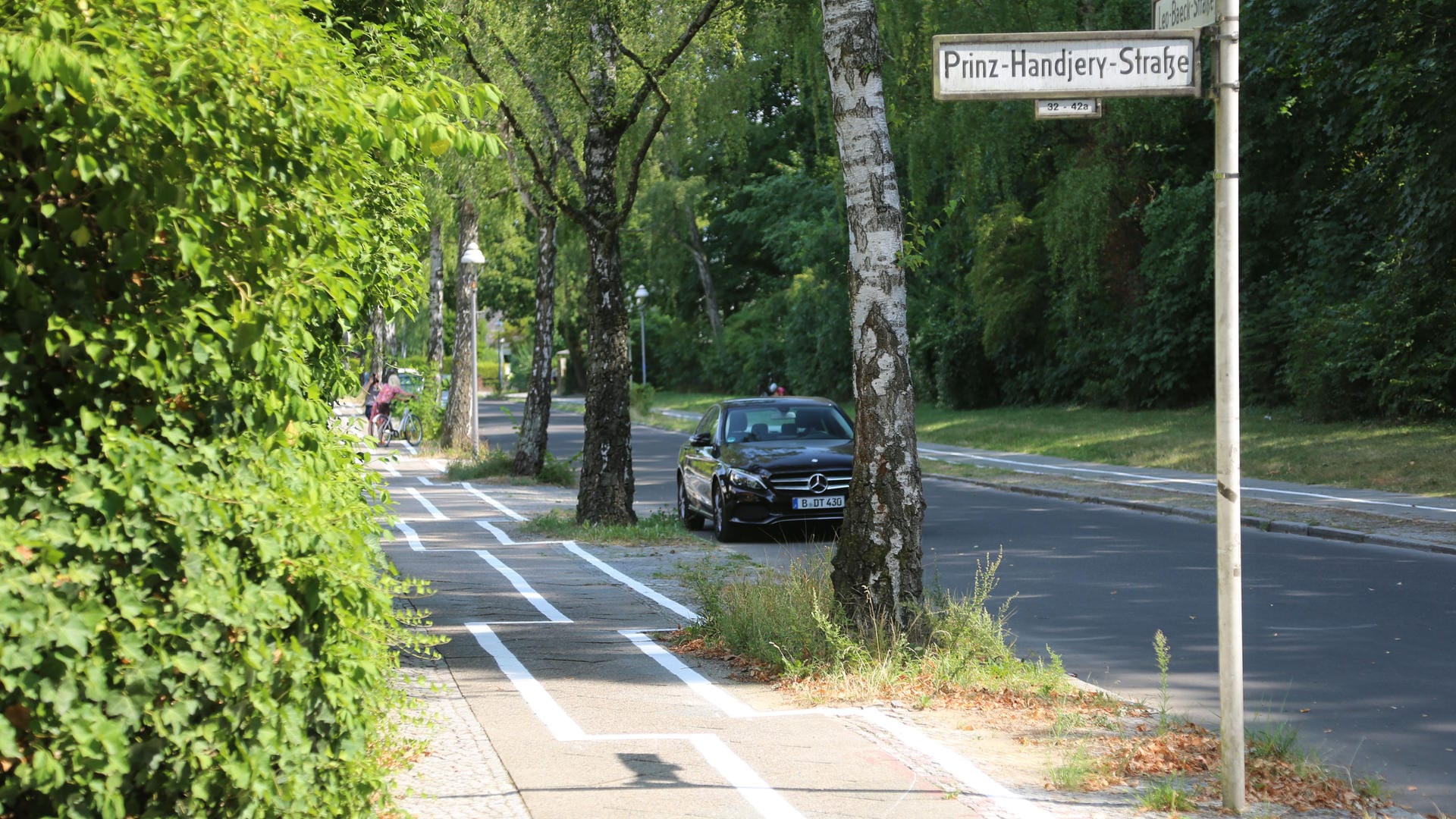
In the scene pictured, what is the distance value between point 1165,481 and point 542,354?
1019 centimetres

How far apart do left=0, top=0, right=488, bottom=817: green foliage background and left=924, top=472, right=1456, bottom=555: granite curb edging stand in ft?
35.5

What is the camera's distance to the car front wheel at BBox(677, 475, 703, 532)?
17516mm

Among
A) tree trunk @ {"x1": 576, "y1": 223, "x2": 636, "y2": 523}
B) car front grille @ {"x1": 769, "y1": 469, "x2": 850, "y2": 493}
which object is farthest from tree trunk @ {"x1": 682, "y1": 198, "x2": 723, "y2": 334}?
car front grille @ {"x1": 769, "y1": 469, "x2": 850, "y2": 493}

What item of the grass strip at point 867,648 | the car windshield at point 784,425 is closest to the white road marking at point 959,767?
the grass strip at point 867,648

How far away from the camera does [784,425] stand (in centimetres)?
1686

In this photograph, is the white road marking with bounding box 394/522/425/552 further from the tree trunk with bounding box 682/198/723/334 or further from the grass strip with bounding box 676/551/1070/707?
the tree trunk with bounding box 682/198/723/334

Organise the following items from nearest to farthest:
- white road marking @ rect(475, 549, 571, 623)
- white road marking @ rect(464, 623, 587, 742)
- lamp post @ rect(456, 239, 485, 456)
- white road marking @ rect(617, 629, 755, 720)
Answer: white road marking @ rect(464, 623, 587, 742), white road marking @ rect(617, 629, 755, 720), white road marking @ rect(475, 549, 571, 623), lamp post @ rect(456, 239, 485, 456)

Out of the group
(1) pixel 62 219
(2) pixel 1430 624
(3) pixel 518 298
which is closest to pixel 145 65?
(1) pixel 62 219

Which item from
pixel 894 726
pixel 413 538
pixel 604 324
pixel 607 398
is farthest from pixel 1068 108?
pixel 413 538

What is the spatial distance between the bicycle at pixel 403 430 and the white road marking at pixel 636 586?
20.2 meters

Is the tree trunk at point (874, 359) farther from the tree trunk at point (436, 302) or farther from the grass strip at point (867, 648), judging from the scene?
the tree trunk at point (436, 302)

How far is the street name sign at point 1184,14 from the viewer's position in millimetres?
→ 5258

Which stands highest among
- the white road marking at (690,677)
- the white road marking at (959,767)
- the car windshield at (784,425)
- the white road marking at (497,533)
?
the car windshield at (784,425)

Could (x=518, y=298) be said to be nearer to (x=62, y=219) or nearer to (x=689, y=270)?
(x=689, y=270)
